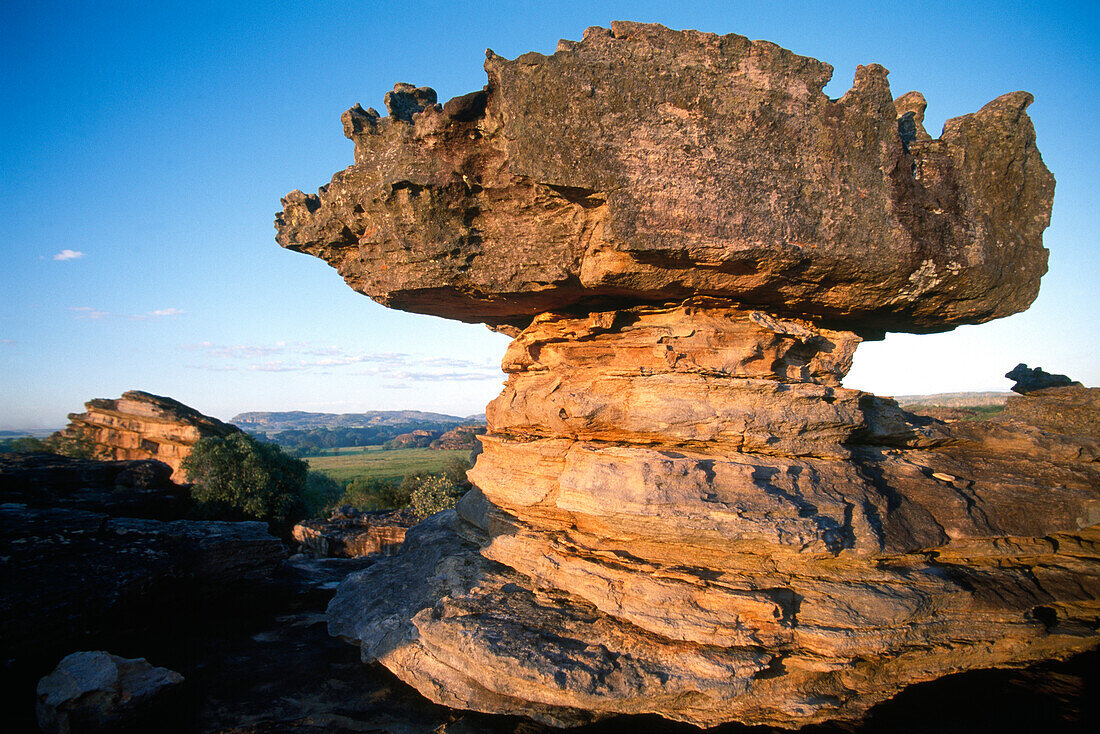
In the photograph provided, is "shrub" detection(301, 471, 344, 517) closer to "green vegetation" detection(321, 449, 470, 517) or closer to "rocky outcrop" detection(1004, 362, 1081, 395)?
"green vegetation" detection(321, 449, 470, 517)

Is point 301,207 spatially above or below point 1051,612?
above

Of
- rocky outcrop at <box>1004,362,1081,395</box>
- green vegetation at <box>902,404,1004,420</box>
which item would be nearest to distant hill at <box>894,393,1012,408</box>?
green vegetation at <box>902,404,1004,420</box>

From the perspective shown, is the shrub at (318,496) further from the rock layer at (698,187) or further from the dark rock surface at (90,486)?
the rock layer at (698,187)

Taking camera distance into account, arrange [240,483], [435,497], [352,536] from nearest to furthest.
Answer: [352,536], [240,483], [435,497]

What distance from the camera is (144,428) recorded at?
105ft

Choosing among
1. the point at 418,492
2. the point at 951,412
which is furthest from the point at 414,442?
the point at 951,412

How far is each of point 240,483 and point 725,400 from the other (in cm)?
2533

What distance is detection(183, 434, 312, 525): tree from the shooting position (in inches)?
973

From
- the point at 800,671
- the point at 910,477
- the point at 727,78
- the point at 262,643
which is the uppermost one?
the point at 727,78

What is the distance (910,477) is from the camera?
10.2 metres

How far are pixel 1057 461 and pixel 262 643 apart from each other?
18.7m

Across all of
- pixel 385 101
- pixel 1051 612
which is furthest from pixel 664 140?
pixel 1051 612

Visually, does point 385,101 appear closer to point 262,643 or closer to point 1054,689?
point 262,643

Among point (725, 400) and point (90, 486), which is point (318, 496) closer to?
point (90, 486)
